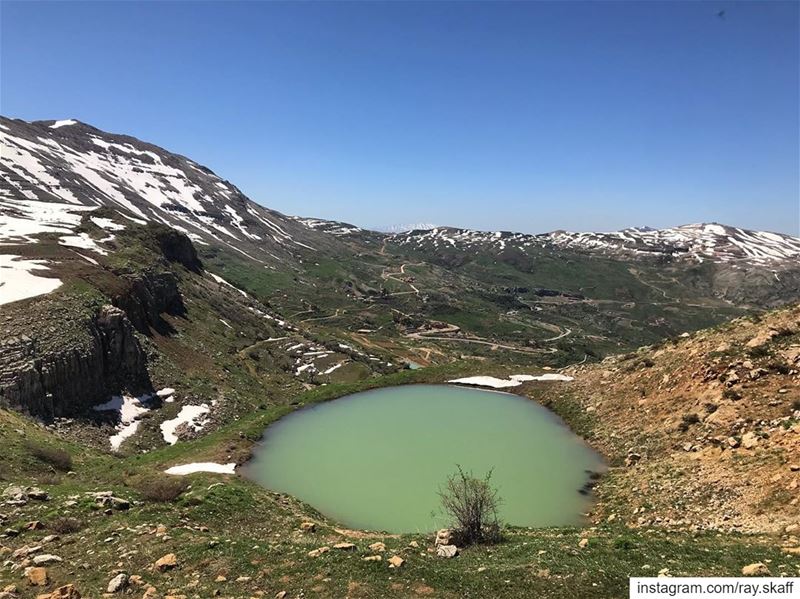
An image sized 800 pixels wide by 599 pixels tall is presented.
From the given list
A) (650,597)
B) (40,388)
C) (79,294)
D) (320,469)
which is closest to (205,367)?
(79,294)

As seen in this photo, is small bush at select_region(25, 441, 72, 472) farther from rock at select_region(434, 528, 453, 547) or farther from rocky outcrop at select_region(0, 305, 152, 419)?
rock at select_region(434, 528, 453, 547)

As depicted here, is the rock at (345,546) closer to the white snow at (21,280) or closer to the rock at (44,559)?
the rock at (44,559)

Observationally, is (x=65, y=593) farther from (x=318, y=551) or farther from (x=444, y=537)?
(x=444, y=537)

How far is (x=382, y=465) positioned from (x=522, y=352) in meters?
151

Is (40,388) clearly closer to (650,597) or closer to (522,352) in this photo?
(650,597)

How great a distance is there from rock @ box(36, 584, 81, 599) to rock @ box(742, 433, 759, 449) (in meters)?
28.0

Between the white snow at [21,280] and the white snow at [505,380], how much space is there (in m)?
43.2

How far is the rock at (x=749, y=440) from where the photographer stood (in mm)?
24172

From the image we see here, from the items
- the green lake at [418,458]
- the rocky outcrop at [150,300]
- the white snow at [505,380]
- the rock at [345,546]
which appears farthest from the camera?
the rocky outcrop at [150,300]

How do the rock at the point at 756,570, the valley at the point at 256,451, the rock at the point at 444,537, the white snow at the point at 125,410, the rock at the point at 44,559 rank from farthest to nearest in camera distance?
the white snow at the point at 125,410 < the rock at the point at 444,537 < the rock at the point at 44,559 < the valley at the point at 256,451 < the rock at the point at 756,570

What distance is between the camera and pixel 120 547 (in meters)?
17.0

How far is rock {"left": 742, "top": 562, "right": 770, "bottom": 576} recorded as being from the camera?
13.8 meters

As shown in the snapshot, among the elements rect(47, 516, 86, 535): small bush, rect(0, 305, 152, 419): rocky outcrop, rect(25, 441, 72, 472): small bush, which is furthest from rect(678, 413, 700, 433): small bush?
rect(0, 305, 152, 419): rocky outcrop

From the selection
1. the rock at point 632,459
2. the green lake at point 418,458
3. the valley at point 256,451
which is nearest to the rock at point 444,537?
the valley at point 256,451
